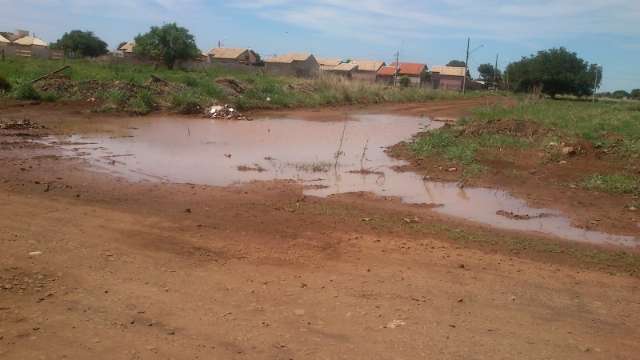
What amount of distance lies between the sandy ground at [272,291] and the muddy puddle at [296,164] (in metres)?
2.20

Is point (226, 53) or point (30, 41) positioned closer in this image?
point (30, 41)

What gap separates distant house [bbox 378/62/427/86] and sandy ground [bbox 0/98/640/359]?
7206cm

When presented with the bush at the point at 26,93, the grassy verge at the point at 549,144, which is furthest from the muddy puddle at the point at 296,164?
the bush at the point at 26,93

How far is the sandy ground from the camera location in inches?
161

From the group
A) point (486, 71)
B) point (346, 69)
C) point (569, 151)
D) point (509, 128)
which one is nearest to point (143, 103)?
point (509, 128)

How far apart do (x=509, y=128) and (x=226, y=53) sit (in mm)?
61670

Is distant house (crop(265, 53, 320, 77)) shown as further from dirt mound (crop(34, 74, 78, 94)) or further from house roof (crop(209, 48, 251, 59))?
dirt mound (crop(34, 74, 78, 94))

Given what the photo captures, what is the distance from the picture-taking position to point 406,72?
7906 cm

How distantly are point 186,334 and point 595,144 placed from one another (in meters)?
13.2

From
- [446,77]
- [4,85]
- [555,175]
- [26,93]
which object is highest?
[446,77]

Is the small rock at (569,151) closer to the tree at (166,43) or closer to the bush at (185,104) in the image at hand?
the bush at (185,104)

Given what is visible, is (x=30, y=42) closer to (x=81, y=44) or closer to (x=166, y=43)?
(x=81, y=44)

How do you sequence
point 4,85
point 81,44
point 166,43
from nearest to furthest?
point 4,85, point 166,43, point 81,44

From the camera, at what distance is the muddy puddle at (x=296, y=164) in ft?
30.3
